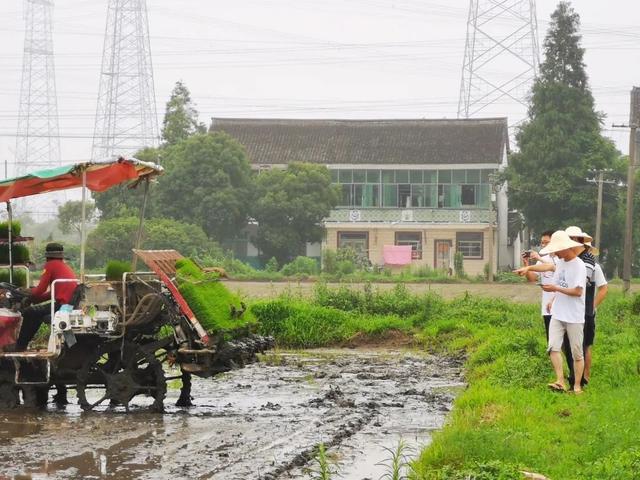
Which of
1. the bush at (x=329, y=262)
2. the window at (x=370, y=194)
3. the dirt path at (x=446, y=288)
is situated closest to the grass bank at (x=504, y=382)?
the dirt path at (x=446, y=288)

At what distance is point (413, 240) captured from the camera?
62.1 m

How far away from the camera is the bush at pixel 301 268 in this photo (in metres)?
51.5

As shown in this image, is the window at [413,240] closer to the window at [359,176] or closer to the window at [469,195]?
the window at [469,195]

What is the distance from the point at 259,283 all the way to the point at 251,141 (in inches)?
708

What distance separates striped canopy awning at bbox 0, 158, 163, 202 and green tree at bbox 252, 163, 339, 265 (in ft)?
126

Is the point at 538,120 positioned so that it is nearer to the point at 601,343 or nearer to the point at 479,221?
the point at 479,221

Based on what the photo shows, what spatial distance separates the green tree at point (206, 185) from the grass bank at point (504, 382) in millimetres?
26677

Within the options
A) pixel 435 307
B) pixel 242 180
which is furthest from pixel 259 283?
pixel 435 307

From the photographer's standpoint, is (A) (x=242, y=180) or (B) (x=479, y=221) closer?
(A) (x=242, y=180)

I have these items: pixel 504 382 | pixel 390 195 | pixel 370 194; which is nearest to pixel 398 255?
pixel 390 195

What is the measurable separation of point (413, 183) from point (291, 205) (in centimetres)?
981

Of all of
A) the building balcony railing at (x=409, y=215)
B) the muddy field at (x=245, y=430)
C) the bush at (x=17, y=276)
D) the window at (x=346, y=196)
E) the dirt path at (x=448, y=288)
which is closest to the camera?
the muddy field at (x=245, y=430)

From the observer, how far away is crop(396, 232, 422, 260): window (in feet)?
203

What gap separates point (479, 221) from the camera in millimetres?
60875
